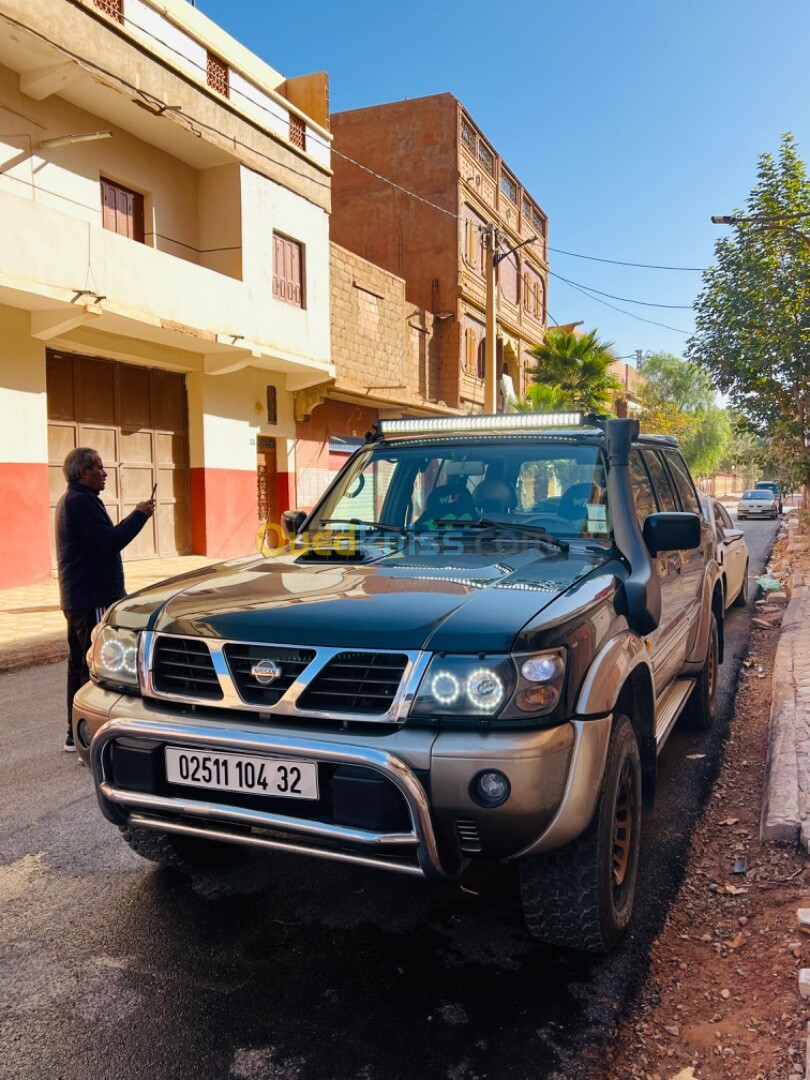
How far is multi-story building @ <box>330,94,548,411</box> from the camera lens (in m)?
26.8

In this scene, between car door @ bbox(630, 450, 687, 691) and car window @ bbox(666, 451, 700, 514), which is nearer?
car door @ bbox(630, 450, 687, 691)

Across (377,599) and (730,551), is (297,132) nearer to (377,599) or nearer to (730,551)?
(730,551)

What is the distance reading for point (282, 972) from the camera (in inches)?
103

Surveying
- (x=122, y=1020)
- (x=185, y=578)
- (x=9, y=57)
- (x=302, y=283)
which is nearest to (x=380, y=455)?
(x=185, y=578)

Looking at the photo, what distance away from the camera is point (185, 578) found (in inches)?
127

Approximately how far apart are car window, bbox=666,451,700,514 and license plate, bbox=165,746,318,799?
3265mm

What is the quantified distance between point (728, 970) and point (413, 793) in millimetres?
1334

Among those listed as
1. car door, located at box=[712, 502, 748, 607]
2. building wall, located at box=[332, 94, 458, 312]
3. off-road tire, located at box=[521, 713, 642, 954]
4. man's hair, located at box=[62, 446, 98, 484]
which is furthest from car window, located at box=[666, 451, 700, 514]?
building wall, located at box=[332, 94, 458, 312]

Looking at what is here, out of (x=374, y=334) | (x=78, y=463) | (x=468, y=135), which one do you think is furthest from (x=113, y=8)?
(x=468, y=135)

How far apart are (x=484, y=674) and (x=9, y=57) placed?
516 inches

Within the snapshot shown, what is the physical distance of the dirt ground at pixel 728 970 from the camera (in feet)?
7.27

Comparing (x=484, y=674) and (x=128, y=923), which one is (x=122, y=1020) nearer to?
(x=128, y=923)

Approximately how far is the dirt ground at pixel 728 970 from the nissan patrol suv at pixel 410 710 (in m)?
0.25

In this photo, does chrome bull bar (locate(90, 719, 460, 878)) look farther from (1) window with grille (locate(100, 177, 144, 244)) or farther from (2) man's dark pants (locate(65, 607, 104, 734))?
(1) window with grille (locate(100, 177, 144, 244))
